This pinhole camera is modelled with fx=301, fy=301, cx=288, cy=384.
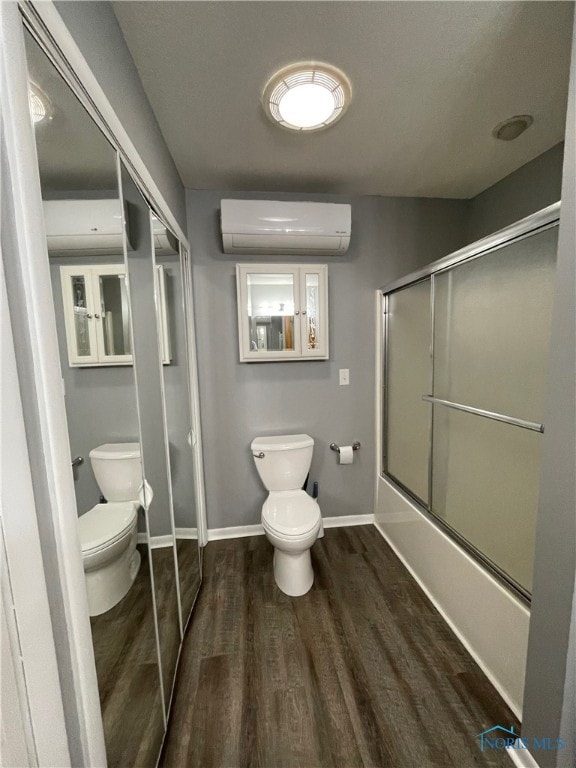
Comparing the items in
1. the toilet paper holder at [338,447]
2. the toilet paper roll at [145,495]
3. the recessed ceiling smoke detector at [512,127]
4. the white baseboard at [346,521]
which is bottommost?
the white baseboard at [346,521]

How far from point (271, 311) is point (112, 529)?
1.51 metres

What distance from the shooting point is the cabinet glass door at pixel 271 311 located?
1.96 meters

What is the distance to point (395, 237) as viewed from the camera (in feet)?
6.95

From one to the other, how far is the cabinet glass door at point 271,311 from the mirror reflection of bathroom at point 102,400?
3.68 ft

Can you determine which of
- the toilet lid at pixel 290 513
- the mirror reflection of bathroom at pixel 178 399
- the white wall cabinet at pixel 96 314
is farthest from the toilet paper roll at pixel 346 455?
the white wall cabinet at pixel 96 314

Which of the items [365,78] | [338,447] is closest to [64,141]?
[365,78]

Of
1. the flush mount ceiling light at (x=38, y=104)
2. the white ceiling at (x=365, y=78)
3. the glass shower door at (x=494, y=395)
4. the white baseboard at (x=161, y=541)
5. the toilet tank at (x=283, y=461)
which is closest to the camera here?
the flush mount ceiling light at (x=38, y=104)

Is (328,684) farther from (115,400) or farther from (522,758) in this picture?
(115,400)

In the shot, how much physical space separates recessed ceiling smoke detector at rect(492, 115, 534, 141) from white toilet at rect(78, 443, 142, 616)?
2071 mm

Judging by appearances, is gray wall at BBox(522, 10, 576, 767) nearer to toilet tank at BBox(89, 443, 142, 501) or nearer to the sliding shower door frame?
the sliding shower door frame

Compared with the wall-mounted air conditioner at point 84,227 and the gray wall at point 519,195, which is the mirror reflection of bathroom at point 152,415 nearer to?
the wall-mounted air conditioner at point 84,227

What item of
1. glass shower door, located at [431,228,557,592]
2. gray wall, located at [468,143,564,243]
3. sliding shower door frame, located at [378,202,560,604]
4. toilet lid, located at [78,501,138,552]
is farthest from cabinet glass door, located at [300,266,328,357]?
toilet lid, located at [78,501,138,552]

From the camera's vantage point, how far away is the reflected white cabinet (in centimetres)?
195

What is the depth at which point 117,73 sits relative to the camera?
89cm
